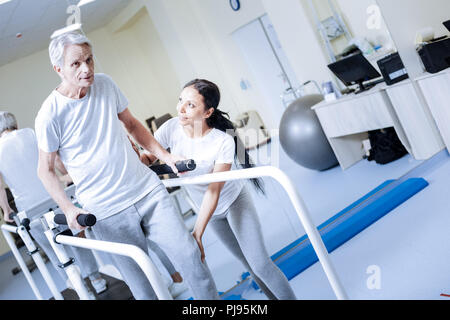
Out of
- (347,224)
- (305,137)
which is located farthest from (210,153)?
(305,137)

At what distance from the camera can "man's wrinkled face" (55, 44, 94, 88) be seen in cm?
188

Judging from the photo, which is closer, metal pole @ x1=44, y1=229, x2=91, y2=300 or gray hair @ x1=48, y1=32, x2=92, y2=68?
gray hair @ x1=48, y1=32, x2=92, y2=68

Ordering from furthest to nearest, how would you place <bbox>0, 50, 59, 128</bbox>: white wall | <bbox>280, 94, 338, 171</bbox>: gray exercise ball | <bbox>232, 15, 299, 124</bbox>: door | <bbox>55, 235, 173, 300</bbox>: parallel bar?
<bbox>280, 94, 338, 171</bbox>: gray exercise ball
<bbox>232, 15, 299, 124</bbox>: door
<bbox>0, 50, 59, 128</bbox>: white wall
<bbox>55, 235, 173, 300</bbox>: parallel bar

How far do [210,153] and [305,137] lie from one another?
1.60 meters

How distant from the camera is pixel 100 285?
2639 millimetres

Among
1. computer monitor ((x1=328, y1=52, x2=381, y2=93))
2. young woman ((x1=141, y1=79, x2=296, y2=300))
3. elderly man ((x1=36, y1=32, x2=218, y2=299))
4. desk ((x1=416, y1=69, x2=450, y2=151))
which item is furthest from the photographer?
computer monitor ((x1=328, y1=52, x2=381, y2=93))

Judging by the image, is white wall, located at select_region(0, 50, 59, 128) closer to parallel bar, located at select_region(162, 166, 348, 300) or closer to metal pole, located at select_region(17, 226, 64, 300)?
metal pole, located at select_region(17, 226, 64, 300)

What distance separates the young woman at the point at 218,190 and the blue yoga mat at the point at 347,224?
0.36 metres

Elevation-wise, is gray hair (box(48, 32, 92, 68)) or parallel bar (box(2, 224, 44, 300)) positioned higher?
gray hair (box(48, 32, 92, 68))

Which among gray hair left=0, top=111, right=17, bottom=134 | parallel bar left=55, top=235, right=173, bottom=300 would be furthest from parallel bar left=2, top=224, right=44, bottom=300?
parallel bar left=55, top=235, right=173, bottom=300

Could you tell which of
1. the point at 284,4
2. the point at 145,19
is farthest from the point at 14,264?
the point at 284,4

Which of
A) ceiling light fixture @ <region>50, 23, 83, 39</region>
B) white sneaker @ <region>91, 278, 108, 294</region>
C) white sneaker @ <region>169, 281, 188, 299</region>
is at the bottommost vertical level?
white sneaker @ <region>169, 281, 188, 299</region>

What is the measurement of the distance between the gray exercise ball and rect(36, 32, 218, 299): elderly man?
1729mm

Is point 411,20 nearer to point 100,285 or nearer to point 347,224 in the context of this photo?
point 347,224
